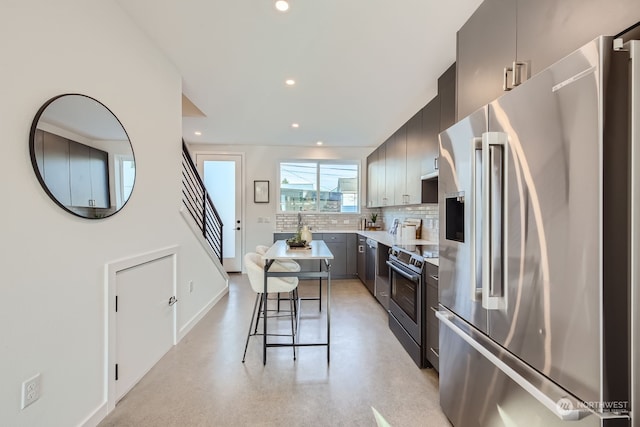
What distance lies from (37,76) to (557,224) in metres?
2.26

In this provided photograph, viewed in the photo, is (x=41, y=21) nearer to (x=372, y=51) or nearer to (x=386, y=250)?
(x=372, y=51)

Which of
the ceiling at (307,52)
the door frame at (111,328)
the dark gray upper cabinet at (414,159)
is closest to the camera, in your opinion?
the door frame at (111,328)

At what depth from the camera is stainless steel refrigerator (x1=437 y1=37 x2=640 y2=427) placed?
0.78 metres

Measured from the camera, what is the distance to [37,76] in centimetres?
132

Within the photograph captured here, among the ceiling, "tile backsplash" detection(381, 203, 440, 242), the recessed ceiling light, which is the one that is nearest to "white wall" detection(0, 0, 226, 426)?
the ceiling

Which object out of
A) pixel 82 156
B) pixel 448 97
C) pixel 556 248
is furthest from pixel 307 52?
pixel 556 248

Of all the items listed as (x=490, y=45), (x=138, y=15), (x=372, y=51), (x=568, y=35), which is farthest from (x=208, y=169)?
(x=568, y=35)

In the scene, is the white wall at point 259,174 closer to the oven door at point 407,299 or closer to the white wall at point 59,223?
the oven door at point 407,299

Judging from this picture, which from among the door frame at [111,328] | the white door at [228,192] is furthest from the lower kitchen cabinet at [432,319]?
the white door at [228,192]

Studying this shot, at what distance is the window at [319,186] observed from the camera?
5.84 metres

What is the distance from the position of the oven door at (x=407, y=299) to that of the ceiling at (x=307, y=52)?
1.87 meters

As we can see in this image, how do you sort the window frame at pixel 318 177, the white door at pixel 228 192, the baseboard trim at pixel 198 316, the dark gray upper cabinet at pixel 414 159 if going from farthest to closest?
the window frame at pixel 318 177 → the white door at pixel 228 192 → the dark gray upper cabinet at pixel 414 159 → the baseboard trim at pixel 198 316

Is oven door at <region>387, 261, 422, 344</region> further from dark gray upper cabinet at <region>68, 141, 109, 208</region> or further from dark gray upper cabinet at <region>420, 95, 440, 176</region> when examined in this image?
dark gray upper cabinet at <region>68, 141, 109, 208</region>

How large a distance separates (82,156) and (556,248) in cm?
225
